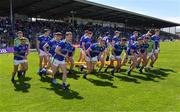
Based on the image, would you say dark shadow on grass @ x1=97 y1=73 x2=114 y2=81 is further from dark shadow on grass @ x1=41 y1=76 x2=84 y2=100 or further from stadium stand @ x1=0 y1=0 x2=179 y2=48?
stadium stand @ x1=0 y1=0 x2=179 y2=48

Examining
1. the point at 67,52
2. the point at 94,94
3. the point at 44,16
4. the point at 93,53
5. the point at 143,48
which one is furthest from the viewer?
A: the point at 44,16

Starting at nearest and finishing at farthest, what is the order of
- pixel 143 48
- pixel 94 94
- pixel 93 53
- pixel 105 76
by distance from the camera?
pixel 94 94 → pixel 93 53 → pixel 105 76 → pixel 143 48

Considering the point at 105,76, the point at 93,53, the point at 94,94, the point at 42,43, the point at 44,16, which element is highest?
the point at 44,16

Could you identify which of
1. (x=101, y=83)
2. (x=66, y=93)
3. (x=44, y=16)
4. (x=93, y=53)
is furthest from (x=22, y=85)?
(x=44, y=16)

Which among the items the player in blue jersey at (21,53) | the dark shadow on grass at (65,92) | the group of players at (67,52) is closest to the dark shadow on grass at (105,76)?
the group of players at (67,52)

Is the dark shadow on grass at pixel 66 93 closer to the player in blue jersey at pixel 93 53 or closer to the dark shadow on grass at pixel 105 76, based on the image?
the player in blue jersey at pixel 93 53

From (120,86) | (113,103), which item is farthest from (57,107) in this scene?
(120,86)

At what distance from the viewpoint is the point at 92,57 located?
1644 centimetres

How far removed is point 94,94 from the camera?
12.8 meters

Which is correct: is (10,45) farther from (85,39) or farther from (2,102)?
(2,102)

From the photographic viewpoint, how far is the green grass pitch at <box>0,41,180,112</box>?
36.0 ft

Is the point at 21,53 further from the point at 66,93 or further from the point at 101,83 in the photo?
the point at 101,83

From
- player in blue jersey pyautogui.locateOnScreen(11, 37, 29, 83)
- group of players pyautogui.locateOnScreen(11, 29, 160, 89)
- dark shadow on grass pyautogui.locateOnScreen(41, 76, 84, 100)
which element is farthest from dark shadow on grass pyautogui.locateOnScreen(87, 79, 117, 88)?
player in blue jersey pyautogui.locateOnScreen(11, 37, 29, 83)

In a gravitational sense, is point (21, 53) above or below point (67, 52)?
below
